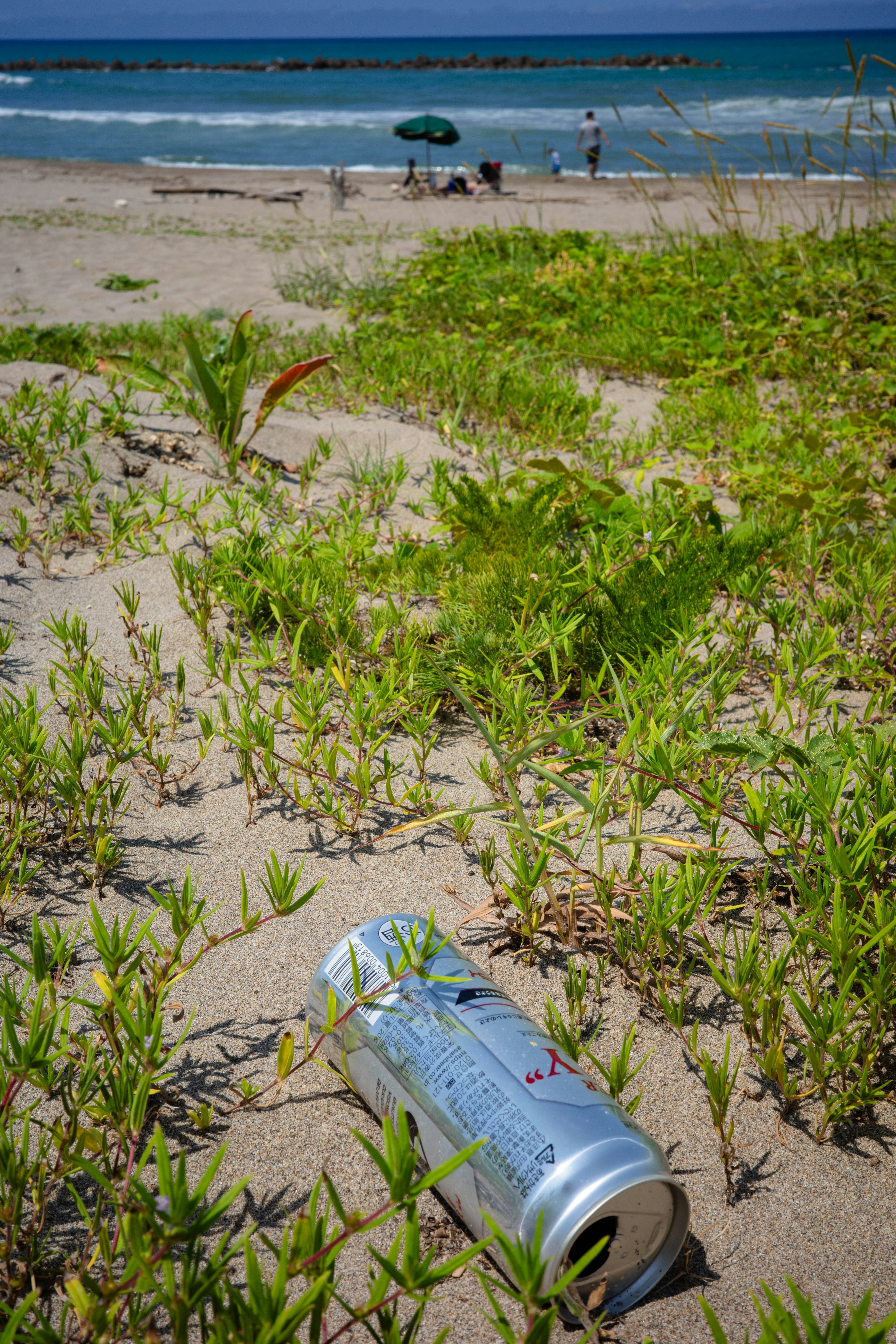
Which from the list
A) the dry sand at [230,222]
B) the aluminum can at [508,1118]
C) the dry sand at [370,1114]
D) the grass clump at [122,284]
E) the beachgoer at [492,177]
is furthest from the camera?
the beachgoer at [492,177]

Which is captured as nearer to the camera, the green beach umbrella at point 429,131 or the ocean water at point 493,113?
the green beach umbrella at point 429,131

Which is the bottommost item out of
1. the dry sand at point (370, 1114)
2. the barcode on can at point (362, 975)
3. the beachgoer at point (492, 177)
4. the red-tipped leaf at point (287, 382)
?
the dry sand at point (370, 1114)

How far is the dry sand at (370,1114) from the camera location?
106cm

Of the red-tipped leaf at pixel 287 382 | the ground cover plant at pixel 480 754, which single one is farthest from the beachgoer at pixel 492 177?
the red-tipped leaf at pixel 287 382

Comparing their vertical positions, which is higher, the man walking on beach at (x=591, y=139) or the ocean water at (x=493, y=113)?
the ocean water at (x=493, y=113)

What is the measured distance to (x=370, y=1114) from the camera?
4.11 feet

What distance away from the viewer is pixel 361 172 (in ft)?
66.4

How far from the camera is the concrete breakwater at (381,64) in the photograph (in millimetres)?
57875

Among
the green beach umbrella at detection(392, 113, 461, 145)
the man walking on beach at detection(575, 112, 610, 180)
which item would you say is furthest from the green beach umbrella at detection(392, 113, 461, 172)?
the man walking on beach at detection(575, 112, 610, 180)

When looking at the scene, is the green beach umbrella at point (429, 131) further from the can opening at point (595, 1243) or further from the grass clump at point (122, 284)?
the can opening at point (595, 1243)

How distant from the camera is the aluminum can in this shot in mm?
943

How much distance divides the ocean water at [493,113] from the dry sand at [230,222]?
3.17 ft

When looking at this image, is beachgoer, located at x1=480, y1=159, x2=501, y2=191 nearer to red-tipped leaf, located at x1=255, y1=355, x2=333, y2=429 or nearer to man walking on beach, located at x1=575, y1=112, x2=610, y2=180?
man walking on beach, located at x1=575, y1=112, x2=610, y2=180

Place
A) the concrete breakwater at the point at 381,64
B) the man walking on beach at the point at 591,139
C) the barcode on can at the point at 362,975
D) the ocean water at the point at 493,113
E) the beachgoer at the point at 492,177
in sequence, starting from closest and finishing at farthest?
the barcode on can at the point at 362,975 → the beachgoer at the point at 492,177 → the man walking on beach at the point at 591,139 → the ocean water at the point at 493,113 → the concrete breakwater at the point at 381,64
